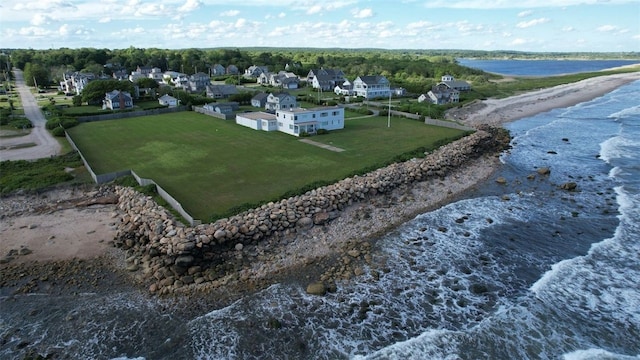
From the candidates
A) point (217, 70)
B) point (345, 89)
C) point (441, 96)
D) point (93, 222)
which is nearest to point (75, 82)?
point (217, 70)

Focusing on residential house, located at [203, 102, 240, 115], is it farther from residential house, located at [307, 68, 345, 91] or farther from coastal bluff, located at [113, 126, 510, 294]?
residential house, located at [307, 68, 345, 91]

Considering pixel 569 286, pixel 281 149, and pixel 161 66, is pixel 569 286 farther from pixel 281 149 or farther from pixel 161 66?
pixel 161 66

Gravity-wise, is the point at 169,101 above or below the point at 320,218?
above

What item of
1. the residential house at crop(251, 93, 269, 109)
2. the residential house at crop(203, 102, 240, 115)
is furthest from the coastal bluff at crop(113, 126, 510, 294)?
the residential house at crop(251, 93, 269, 109)

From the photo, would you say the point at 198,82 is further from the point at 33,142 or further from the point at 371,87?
the point at 33,142

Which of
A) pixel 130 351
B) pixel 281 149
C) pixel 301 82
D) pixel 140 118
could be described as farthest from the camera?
pixel 301 82

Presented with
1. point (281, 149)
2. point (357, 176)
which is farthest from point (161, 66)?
point (357, 176)
